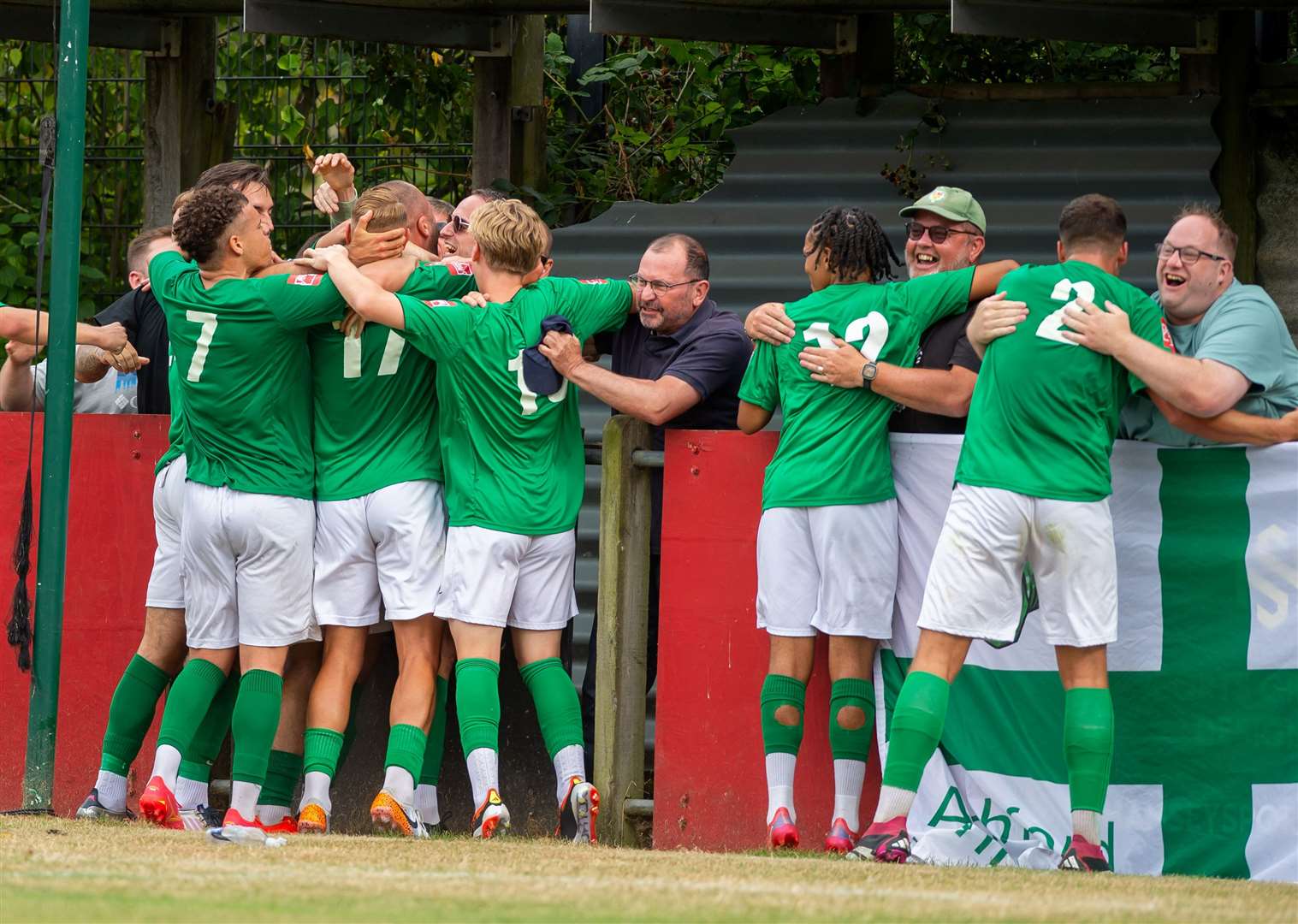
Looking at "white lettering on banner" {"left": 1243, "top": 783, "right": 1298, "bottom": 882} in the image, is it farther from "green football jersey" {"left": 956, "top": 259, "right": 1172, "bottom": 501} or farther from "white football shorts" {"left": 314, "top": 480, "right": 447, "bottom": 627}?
"white football shorts" {"left": 314, "top": 480, "right": 447, "bottom": 627}

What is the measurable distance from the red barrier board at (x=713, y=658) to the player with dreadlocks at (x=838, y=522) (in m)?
0.20

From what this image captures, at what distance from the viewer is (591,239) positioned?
9.50 metres

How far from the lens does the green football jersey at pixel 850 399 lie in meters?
5.99

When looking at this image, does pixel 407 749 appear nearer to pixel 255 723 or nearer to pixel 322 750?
pixel 322 750

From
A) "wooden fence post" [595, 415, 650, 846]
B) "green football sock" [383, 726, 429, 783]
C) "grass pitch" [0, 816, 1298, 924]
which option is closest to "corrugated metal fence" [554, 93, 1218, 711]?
"wooden fence post" [595, 415, 650, 846]

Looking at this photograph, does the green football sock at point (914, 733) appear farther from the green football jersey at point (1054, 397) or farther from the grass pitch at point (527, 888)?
the green football jersey at point (1054, 397)

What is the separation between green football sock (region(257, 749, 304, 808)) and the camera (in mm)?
6531

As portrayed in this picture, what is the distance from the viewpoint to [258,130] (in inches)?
444

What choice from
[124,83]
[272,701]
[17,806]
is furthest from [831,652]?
[124,83]

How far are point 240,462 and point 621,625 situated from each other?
136 centimetres

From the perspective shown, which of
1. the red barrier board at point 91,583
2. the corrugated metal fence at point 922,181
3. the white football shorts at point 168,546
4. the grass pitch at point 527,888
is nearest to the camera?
the grass pitch at point 527,888

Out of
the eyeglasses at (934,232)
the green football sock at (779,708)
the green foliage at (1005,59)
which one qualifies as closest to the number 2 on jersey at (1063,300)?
the eyeglasses at (934,232)

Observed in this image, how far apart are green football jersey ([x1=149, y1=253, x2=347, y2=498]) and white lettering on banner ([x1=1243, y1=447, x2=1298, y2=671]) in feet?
9.55

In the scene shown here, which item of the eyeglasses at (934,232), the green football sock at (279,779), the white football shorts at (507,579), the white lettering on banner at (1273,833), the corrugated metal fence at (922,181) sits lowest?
the green football sock at (279,779)
